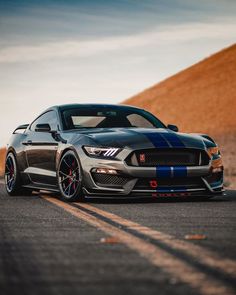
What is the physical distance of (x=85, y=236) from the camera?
5934mm

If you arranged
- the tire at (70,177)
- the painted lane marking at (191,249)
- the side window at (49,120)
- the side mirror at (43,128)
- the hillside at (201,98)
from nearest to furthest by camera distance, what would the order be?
the painted lane marking at (191,249) → the tire at (70,177) → the side mirror at (43,128) → the side window at (49,120) → the hillside at (201,98)

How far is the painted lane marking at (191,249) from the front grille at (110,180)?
213 cm

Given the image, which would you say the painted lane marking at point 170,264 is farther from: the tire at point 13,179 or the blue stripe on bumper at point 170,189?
the tire at point 13,179

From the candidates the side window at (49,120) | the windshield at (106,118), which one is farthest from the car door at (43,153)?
the windshield at (106,118)

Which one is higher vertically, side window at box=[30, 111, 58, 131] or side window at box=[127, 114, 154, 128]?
side window at box=[30, 111, 58, 131]

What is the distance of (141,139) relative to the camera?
30.8 feet

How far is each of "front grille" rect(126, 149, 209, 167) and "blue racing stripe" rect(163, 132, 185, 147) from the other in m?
0.08

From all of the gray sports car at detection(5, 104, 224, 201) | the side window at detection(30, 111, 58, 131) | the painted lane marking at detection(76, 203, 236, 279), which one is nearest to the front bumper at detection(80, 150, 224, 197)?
the gray sports car at detection(5, 104, 224, 201)

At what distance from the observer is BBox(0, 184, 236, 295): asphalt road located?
3.97 metres

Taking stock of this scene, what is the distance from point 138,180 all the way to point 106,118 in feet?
5.94

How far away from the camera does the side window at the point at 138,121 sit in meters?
10.9

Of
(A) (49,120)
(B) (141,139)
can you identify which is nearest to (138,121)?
(A) (49,120)

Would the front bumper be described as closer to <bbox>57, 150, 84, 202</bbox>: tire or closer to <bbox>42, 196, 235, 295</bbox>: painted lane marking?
<bbox>57, 150, 84, 202</bbox>: tire

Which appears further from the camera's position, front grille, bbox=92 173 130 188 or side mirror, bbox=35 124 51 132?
side mirror, bbox=35 124 51 132
